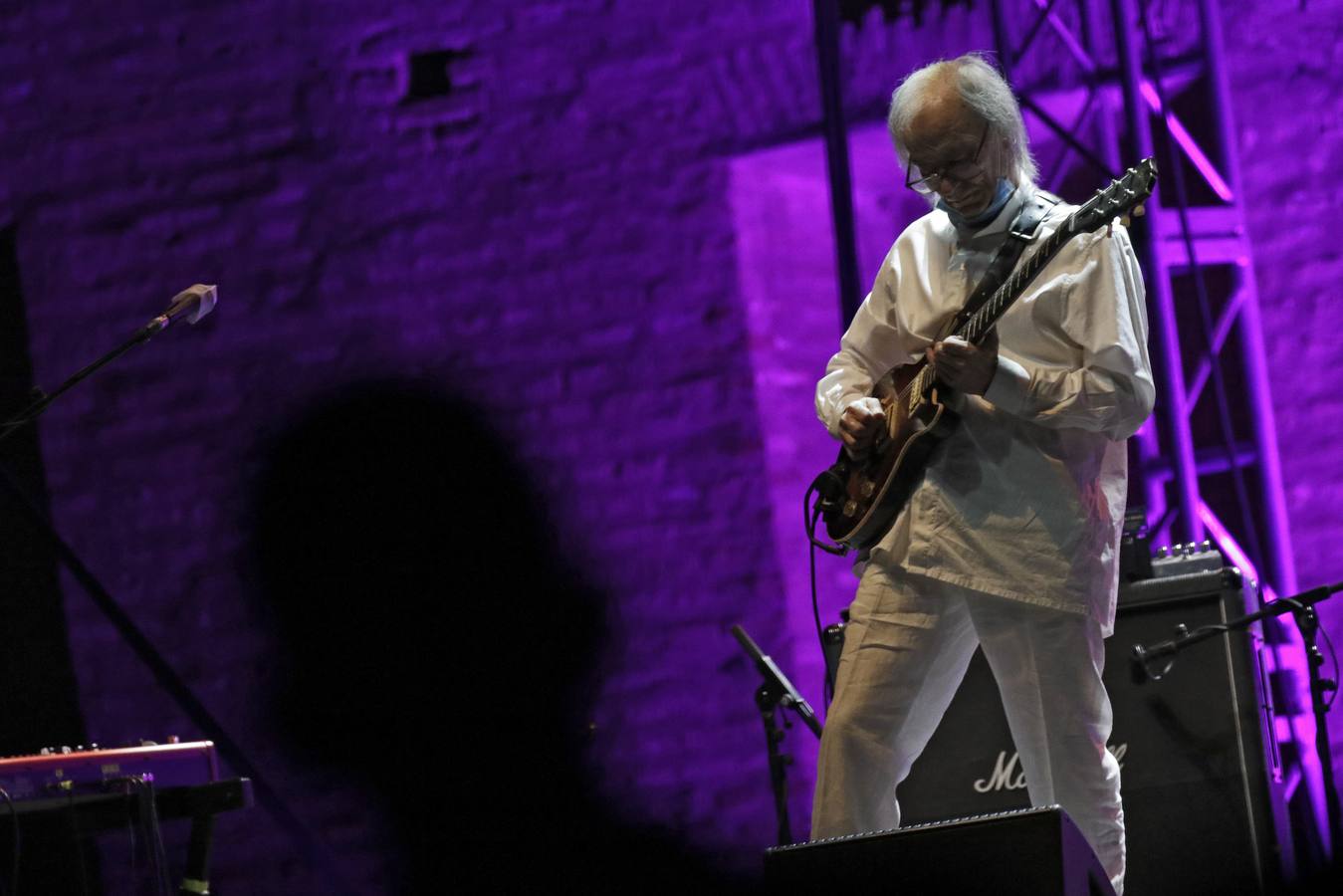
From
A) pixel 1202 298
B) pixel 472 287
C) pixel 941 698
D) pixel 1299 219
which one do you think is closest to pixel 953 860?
pixel 941 698

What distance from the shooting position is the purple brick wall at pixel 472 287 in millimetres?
5176

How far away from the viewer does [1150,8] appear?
190 inches

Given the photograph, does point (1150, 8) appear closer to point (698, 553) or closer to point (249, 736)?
point (698, 553)

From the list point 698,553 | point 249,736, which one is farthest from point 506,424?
point 249,736

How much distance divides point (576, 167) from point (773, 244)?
2.25 ft

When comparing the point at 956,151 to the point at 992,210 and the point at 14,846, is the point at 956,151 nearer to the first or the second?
the point at 992,210

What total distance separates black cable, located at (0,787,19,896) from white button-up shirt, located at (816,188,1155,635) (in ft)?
5.86

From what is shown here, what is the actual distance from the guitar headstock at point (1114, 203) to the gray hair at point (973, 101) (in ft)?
0.70

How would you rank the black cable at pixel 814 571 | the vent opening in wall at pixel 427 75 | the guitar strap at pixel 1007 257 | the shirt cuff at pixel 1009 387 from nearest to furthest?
the shirt cuff at pixel 1009 387 → the guitar strap at pixel 1007 257 → the black cable at pixel 814 571 → the vent opening in wall at pixel 427 75

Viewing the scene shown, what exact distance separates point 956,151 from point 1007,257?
20cm

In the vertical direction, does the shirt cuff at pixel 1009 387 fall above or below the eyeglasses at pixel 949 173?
below

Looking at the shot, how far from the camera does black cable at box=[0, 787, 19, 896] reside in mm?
3291

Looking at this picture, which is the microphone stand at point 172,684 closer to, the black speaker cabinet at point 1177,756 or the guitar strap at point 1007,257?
the black speaker cabinet at point 1177,756

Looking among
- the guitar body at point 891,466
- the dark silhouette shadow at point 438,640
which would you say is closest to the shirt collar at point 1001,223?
the guitar body at point 891,466
